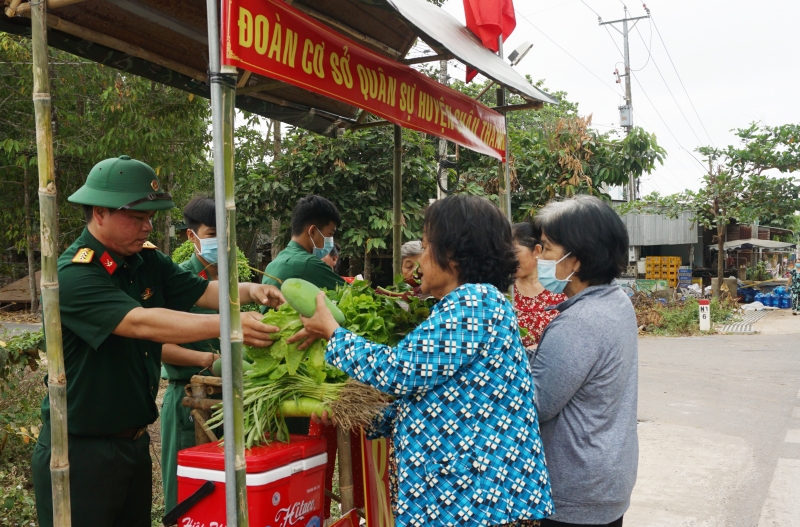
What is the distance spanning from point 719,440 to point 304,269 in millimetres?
4858

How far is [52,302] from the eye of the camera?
6.88 ft

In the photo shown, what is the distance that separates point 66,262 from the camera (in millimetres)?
2326

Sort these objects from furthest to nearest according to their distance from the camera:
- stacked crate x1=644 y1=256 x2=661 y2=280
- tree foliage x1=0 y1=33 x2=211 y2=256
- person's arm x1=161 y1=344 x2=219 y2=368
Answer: stacked crate x1=644 y1=256 x2=661 y2=280 → tree foliage x1=0 y1=33 x2=211 y2=256 → person's arm x1=161 y1=344 x2=219 y2=368

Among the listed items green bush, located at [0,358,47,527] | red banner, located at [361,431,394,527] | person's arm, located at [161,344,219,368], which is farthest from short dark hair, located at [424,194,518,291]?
green bush, located at [0,358,47,527]

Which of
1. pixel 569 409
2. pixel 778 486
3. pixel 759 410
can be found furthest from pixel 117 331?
pixel 759 410

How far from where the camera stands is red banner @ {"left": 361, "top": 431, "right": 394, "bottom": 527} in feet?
9.00

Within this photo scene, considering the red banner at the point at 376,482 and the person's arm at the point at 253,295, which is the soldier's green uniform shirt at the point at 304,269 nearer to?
the person's arm at the point at 253,295

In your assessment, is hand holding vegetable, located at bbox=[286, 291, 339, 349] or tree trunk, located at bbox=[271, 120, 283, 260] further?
tree trunk, located at bbox=[271, 120, 283, 260]

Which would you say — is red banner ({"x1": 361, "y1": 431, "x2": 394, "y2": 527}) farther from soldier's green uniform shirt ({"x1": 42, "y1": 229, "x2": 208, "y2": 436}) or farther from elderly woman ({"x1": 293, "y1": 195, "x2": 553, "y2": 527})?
soldier's green uniform shirt ({"x1": 42, "y1": 229, "x2": 208, "y2": 436})

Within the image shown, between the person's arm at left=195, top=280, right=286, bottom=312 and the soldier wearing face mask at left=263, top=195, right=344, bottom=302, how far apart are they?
81 centimetres

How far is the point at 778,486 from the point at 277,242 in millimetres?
7569

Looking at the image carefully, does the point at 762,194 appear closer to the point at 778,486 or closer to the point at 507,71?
the point at 778,486

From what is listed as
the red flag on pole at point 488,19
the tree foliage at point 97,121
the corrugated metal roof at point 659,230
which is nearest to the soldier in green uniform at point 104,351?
the red flag on pole at point 488,19

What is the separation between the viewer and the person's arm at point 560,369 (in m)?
2.12
